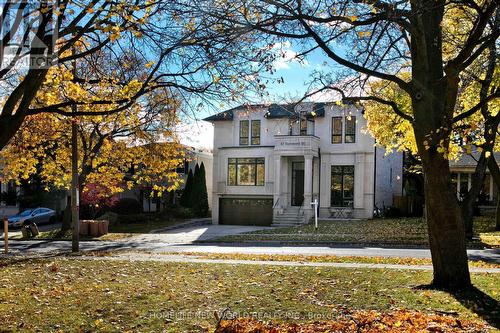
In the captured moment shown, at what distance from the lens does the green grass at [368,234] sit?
22844mm

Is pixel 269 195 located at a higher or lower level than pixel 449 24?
lower

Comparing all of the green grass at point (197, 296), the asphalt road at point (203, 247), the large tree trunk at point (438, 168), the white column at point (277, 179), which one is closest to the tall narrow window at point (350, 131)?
the white column at point (277, 179)

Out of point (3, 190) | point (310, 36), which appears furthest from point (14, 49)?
point (3, 190)

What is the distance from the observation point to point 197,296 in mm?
8805

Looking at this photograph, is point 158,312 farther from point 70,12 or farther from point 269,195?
point 269,195

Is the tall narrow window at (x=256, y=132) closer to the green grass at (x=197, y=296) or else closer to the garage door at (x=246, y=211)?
the garage door at (x=246, y=211)

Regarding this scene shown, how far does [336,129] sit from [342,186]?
4.08 m

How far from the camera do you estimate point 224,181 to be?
1543 inches

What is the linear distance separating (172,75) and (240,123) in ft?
94.0

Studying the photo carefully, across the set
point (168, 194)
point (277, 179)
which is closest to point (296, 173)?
point (277, 179)

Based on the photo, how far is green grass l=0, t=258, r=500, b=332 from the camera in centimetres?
726

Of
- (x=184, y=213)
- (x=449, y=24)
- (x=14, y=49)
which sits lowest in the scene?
→ (x=184, y=213)

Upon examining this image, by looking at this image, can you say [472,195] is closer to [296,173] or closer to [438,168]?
[438,168]

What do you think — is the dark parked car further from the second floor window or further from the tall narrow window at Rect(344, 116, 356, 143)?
the tall narrow window at Rect(344, 116, 356, 143)
